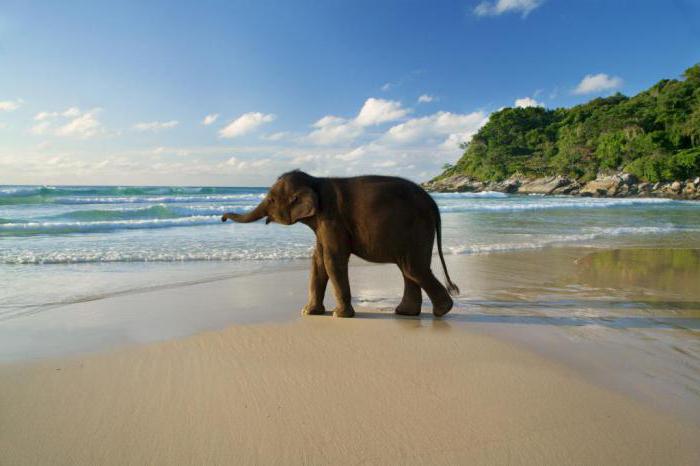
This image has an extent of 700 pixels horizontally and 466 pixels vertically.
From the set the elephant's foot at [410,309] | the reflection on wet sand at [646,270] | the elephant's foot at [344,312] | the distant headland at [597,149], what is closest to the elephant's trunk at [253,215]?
the elephant's foot at [344,312]

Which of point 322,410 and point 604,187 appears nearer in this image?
point 322,410

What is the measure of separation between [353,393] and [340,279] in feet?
6.35

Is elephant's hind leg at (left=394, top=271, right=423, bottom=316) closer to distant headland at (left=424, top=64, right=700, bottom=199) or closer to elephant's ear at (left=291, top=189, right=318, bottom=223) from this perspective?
elephant's ear at (left=291, top=189, right=318, bottom=223)

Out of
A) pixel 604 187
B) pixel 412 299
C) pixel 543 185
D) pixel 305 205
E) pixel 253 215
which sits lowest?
pixel 412 299

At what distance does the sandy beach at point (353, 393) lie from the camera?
225 centimetres

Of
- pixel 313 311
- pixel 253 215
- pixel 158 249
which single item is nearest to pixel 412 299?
pixel 313 311

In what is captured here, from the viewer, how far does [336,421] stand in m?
2.49

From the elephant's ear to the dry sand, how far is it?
4.94 ft

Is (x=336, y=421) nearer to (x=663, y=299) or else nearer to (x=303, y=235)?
(x=663, y=299)

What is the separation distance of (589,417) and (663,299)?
3.84m

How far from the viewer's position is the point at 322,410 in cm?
262

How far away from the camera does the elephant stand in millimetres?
4586

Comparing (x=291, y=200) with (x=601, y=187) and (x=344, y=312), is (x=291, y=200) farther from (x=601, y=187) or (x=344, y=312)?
(x=601, y=187)

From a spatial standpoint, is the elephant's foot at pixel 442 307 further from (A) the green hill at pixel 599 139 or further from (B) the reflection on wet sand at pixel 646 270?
(A) the green hill at pixel 599 139
